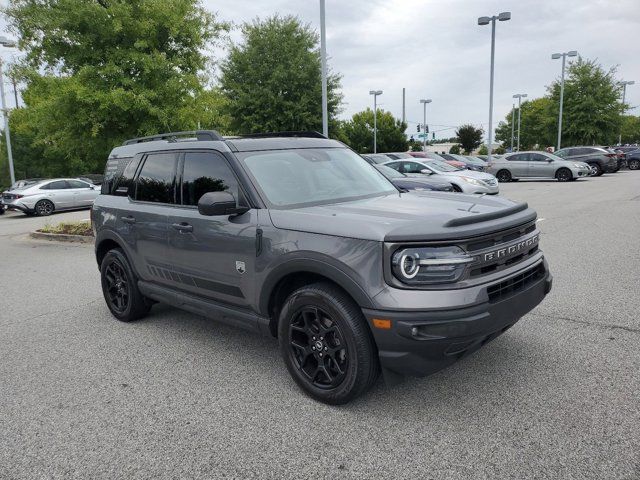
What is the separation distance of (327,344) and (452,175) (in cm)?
1364

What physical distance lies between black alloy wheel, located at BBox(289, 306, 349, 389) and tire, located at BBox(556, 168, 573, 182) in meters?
24.2

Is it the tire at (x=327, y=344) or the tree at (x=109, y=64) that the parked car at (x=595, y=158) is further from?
the tire at (x=327, y=344)

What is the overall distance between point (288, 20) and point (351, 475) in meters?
34.3

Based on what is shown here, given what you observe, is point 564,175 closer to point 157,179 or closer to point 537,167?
Answer: point 537,167

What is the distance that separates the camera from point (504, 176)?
86.8 ft

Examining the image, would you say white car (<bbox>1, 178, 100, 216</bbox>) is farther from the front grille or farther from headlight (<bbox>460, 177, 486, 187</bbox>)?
the front grille

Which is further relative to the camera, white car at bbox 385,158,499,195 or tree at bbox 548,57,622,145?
tree at bbox 548,57,622,145

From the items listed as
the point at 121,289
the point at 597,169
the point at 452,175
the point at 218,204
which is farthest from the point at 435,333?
the point at 597,169

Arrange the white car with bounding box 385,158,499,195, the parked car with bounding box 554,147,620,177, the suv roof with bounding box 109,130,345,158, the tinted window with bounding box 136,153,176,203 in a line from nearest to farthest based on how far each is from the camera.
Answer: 1. the suv roof with bounding box 109,130,345,158
2. the tinted window with bounding box 136,153,176,203
3. the white car with bounding box 385,158,499,195
4. the parked car with bounding box 554,147,620,177

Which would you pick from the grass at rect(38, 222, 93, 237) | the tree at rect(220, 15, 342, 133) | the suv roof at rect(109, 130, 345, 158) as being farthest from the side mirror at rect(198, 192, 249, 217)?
the tree at rect(220, 15, 342, 133)

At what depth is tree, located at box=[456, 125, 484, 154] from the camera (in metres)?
78.4

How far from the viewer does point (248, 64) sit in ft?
105

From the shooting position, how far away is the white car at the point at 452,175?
1548 centimetres

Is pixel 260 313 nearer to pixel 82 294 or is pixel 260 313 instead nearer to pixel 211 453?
pixel 211 453
